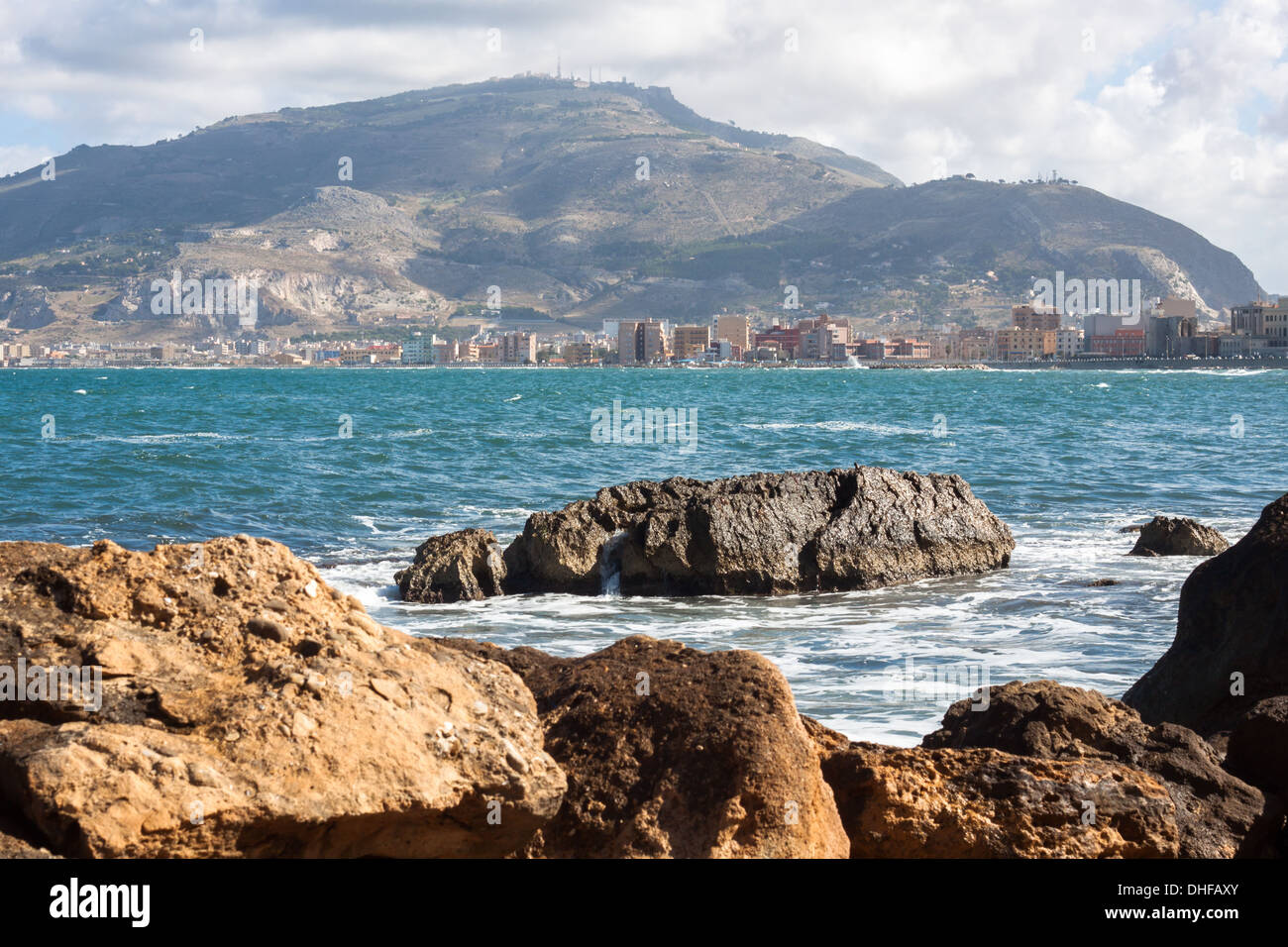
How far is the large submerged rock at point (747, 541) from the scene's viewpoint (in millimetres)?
14867

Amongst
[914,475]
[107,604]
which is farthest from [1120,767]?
[914,475]

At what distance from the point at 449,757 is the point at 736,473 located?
83.4 feet

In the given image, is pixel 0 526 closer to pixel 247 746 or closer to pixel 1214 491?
pixel 247 746

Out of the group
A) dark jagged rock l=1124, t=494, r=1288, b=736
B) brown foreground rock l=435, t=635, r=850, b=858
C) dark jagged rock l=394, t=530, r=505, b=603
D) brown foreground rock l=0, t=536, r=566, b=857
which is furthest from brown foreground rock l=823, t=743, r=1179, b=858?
dark jagged rock l=394, t=530, r=505, b=603

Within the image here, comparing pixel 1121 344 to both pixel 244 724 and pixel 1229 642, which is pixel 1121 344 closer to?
pixel 1229 642

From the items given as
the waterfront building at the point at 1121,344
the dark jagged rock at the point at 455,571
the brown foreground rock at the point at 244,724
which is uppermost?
the waterfront building at the point at 1121,344

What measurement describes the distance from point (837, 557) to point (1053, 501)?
10241mm

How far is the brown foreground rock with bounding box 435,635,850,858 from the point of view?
12.2ft

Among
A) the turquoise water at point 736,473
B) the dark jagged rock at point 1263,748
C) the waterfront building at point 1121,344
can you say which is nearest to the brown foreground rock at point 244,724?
the dark jagged rock at point 1263,748

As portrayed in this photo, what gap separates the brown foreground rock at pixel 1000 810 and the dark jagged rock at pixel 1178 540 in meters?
13.7

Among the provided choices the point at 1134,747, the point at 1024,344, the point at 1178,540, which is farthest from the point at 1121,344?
the point at 1134,747

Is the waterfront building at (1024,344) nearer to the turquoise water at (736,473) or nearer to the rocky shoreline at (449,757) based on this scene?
the turquoise water at (736,473)

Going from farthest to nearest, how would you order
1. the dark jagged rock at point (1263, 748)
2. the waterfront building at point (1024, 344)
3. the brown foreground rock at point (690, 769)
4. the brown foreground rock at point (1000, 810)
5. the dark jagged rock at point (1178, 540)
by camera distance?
1. the waterfront building at point (1024, 344)
2. the dark jagged rock at point (1178, 540)
3. the dark jagged rock at point (1263, 748)
4. the brown foreground rock at point (1000, 810)
5. the brown foreground rock at point (690, 769)

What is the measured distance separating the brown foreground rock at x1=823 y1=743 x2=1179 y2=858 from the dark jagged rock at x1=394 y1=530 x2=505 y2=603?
10.7 m
